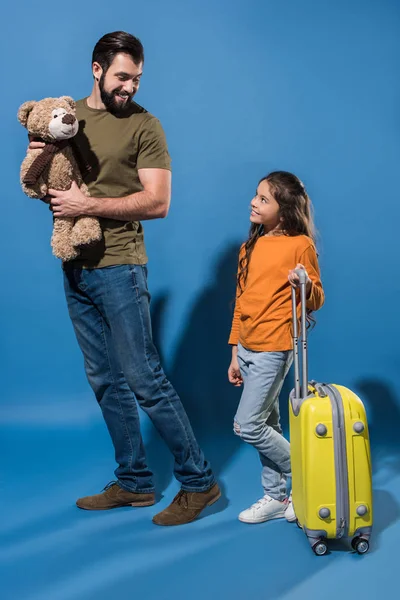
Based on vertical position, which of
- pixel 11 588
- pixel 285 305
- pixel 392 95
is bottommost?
pixel 11 588

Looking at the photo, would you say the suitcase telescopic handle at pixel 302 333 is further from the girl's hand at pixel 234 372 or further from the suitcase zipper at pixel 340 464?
the girl's hand at pixel 234 372

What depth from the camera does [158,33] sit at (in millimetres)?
3672

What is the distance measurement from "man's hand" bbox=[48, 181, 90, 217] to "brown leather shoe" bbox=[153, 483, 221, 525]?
3.28 feet

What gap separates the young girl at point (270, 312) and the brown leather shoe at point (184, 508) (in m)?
0.14

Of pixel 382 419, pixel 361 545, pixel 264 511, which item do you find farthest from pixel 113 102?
pixel 382 419

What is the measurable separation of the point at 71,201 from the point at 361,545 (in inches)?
53.3

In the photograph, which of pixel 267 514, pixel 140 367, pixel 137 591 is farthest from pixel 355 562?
pixel 140 367

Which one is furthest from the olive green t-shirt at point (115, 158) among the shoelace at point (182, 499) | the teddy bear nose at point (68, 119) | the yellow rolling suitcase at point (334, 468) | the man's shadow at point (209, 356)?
the man's shadow at point (209, 356)

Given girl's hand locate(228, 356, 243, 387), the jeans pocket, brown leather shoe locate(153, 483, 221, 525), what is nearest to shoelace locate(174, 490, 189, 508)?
brown leather shoe locate(153, 483, 221, 525)

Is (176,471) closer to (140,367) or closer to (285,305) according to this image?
(140,367)

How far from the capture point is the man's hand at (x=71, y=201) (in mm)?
2654

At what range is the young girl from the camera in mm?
2730

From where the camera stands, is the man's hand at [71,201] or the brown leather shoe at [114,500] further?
the brown leather shoe at [114,500]

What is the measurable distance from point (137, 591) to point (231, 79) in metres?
2.21
